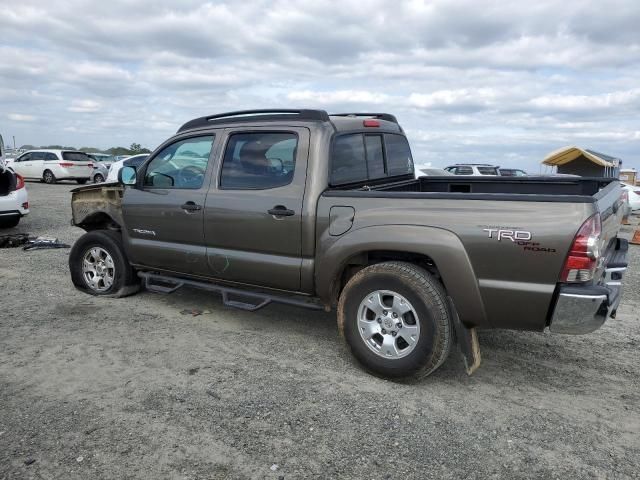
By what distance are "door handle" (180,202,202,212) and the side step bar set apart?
723 millimetres

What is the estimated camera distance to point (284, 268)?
13.7 ft

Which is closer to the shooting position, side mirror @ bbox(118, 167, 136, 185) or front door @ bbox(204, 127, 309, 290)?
front door @ bbox(204, 127, 309, 290)

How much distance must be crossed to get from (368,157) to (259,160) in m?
0.99

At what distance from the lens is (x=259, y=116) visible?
14.9 feet

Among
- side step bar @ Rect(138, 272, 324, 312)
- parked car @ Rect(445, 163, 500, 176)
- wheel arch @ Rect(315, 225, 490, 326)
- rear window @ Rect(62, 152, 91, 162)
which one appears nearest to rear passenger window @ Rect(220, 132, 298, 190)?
wheel arch @ Rect(315, 225, 490, 326)

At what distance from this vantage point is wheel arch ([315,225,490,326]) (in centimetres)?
339

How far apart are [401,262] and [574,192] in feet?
6.78

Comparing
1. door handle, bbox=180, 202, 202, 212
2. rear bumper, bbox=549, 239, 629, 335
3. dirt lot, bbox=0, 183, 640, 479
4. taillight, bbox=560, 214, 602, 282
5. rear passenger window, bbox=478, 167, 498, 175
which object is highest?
rear passenger window, bbox=478, 167, 498, 175

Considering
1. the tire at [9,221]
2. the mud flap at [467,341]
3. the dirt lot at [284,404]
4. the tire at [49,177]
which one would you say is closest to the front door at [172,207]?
the dirt lot at [284,404]

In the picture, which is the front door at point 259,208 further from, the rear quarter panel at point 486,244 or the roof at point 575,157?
the roof at point 575,157

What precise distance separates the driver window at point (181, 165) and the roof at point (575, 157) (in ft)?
79.9

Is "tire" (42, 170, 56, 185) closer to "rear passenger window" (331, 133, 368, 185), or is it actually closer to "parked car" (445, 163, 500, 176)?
"parked car" (445, 163, 500, 176)

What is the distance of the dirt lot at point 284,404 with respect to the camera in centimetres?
279

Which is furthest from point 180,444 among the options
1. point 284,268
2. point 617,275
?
point 617,275
